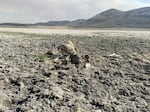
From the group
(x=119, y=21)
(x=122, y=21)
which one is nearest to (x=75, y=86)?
(x=122, y=21)

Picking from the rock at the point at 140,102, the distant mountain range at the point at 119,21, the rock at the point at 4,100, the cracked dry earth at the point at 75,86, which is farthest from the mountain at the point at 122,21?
the rock at the point at 4,100

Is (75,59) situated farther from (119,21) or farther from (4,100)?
(119,21)

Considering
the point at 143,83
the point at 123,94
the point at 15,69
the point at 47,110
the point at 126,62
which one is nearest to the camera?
the point at 47,110

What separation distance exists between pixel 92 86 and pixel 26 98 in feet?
5.90

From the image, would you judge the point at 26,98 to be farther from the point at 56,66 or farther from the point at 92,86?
the point at 56,66

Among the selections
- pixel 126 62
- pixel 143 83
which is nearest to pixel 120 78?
pixel 143 83

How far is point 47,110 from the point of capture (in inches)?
321

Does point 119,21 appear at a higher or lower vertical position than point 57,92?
lower

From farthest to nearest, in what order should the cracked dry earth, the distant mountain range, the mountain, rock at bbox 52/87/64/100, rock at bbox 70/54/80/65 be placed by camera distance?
the mountain
the distant mountain range
rock at bbox 70/54/80/65
rock at bbox 52/87/64/100
the cracked dry earth

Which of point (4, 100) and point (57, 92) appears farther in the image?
point (57, 92)

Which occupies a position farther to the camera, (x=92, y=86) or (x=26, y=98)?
(x=92, y=86)

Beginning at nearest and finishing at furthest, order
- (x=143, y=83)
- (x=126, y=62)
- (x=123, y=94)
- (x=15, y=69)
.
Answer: (x=123, y=94), (x=143, y=83), (x=15, y=69), (x=126, y=62)

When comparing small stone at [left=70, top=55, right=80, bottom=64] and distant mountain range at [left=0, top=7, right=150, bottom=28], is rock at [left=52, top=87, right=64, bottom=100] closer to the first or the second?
small stone at [left=70, top=55, right=80, bottom=64]

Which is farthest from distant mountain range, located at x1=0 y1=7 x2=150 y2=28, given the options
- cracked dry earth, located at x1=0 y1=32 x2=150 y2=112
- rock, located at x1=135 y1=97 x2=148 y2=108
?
rock, located at x1=135 y1=97 x2=148 y2=108
